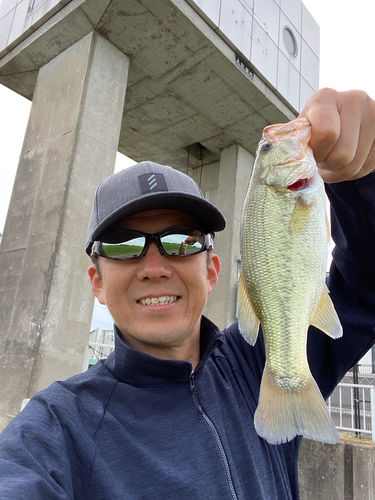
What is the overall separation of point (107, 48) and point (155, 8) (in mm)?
1057

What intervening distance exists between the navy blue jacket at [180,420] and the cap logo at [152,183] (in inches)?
25.5

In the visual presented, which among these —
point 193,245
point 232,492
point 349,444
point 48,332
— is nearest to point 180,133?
point 48,332

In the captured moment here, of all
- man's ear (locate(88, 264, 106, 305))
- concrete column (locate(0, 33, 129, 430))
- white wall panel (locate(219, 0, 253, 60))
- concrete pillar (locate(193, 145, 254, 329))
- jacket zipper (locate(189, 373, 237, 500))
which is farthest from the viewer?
concrete pillar (locate(193, 145, 254, 329))

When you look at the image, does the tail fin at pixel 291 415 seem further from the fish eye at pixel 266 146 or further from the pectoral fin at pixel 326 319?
the fish eye at pixel 266 146

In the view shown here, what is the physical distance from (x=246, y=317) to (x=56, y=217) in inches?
176

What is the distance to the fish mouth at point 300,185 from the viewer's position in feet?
4.58

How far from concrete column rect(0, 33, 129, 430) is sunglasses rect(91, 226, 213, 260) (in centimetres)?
372

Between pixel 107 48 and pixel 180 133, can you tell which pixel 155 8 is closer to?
pixel 107 48

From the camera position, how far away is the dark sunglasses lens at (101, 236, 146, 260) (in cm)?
153

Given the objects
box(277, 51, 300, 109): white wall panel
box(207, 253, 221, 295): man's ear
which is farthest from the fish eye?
box(277, 51, 300, 109): white wall panel

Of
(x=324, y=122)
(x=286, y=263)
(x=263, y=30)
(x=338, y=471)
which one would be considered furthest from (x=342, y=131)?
(x=263, y=30)

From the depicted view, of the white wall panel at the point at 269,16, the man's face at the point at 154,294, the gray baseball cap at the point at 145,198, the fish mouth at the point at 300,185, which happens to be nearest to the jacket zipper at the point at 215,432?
the man's face at the point at 154,294

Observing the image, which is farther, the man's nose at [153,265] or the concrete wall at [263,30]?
the concrete wall at [263,30]

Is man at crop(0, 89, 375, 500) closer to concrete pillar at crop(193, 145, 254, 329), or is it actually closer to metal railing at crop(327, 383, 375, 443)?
metal railing at crop(327, 383, 375, 443)
